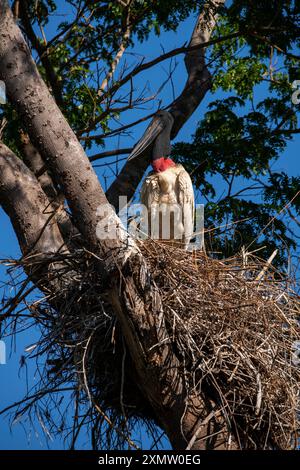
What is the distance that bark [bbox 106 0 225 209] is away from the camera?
807 centimetres

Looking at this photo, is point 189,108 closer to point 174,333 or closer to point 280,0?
point 280,0

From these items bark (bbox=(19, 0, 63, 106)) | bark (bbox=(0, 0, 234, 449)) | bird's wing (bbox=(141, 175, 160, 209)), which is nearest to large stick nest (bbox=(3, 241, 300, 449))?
bark (bbox=(0, 0, 234, 449))

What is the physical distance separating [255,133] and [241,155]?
392mm

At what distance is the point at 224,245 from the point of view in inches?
310

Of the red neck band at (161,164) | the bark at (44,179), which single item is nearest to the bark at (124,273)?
the bark at (44,179)

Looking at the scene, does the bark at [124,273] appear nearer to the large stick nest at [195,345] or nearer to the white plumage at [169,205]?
the large stick nest at [195,345]

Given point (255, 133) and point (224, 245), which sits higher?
point (255, 133)

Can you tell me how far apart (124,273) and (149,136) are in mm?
2718

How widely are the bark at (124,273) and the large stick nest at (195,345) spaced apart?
12cm

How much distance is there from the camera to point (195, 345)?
5625 millimetres

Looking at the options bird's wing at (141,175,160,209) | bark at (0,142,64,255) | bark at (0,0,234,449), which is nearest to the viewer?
bark at (0,0,234,449)

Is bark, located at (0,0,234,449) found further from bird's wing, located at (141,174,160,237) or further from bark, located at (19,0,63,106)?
bark, located at (19,0,63,106)

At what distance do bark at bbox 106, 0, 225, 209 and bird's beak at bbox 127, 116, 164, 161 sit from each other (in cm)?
6

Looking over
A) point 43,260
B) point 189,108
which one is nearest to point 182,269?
point 43,260
